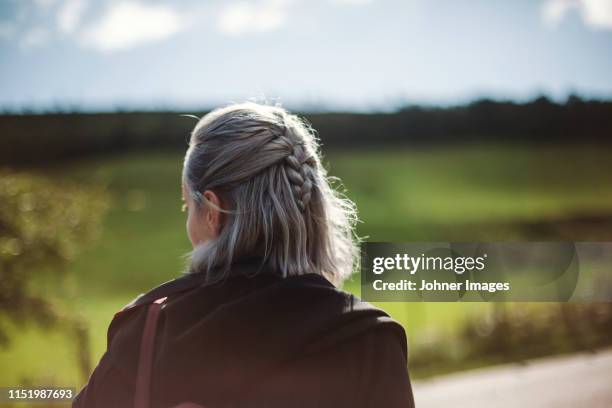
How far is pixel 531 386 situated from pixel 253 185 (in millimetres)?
3290

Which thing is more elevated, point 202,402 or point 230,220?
point 230,220

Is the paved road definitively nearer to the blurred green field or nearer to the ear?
the blurred green field

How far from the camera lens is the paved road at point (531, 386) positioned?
3535 mm

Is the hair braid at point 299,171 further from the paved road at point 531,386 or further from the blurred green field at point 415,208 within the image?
the paved road at point 531,386

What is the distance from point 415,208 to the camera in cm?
486

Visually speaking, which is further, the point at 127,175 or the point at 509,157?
the point at 127,175

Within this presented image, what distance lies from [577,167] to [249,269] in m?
3.96

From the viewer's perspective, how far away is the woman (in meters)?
1.17

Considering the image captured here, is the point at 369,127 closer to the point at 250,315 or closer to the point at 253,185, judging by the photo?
the point at 253,185

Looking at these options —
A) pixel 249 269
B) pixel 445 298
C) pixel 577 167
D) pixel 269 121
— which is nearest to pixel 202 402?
pixel 249 269

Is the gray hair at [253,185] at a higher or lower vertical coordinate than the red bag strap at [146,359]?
higher

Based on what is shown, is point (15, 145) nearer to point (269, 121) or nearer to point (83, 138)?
point (83, 138)

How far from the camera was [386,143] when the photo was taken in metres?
4.62

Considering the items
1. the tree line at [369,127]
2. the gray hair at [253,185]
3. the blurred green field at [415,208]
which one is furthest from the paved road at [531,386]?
the gray hair at [253,185]
